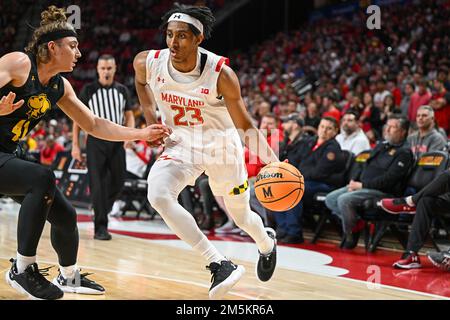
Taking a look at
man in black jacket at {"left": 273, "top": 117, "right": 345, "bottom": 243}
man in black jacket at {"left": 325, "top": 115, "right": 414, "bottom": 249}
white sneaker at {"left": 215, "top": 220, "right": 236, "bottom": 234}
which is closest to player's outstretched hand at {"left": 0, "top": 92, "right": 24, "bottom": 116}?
man in black jacket at {"left": 325, "top": 115, "right": 414, "bottom": 249}

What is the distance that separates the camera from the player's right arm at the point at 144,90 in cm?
479

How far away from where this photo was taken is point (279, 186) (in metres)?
4.67

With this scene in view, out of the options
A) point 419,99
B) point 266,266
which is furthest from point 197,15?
point 419,99

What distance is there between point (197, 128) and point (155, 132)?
1.21 feet

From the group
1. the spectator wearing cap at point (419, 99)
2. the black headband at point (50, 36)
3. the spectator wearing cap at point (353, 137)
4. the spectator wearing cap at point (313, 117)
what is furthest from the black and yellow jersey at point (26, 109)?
the spectator wearing cap at point (419, 99)

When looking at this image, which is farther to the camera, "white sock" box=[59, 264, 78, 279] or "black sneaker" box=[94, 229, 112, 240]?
"black sneaker" box=[94, 229, 112, 240]

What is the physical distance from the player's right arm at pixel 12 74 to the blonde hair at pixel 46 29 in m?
0.15

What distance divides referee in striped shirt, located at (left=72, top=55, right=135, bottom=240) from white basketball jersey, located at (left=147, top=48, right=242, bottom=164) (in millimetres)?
2871

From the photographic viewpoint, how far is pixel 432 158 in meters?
7.17

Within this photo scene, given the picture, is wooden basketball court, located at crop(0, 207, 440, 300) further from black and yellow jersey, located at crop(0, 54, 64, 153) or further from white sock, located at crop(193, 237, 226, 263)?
black and yellow jersey, located at crop(0, 54, 64, 153)

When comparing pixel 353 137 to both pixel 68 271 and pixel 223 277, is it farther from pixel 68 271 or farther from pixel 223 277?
pixel 68 271

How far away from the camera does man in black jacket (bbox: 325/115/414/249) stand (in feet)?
23.6
